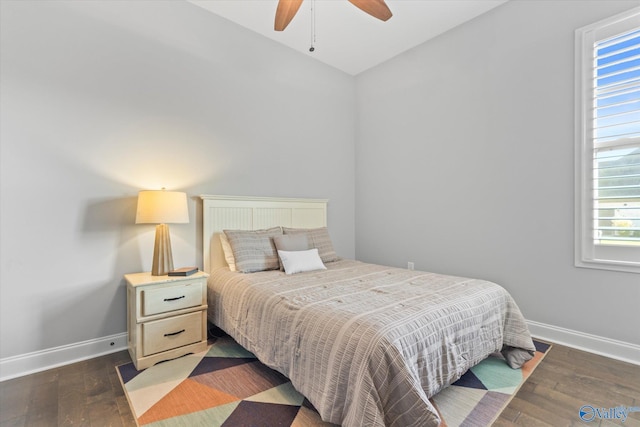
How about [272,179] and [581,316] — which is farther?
[272,179]

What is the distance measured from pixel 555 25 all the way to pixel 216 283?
3.71 metres

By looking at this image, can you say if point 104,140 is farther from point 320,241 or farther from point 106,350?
point 320,241

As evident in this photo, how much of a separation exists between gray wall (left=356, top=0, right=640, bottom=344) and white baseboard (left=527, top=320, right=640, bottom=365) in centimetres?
5

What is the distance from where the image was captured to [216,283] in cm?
268

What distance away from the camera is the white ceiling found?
2936 millimetres

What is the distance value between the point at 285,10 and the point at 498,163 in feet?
7.76

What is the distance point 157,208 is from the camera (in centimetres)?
236

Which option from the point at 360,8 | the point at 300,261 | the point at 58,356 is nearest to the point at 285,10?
the point at 360,8

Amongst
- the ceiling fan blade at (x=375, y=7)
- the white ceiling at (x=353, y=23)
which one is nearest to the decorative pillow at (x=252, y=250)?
the ceiling fan blade at (x=375, y=7)

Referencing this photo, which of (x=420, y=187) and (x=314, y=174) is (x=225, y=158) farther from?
(x=420, y=187)

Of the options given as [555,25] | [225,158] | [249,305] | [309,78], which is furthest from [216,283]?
[555,25]

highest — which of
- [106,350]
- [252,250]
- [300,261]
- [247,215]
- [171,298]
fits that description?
[247,215]

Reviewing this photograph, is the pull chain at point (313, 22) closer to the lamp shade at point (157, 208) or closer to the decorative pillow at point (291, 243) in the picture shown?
the decorative pillow at point (291, 243)

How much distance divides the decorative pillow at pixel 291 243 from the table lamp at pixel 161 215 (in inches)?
34.9
